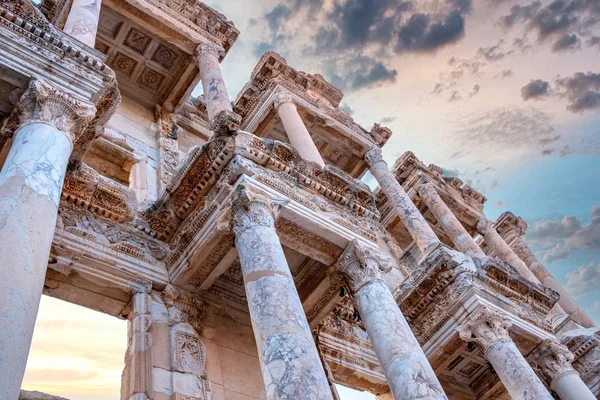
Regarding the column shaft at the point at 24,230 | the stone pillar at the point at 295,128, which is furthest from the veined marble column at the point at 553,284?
the column shaft at the point at 24,230

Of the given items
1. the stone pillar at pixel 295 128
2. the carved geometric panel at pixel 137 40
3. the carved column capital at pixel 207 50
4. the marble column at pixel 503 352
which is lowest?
the carved geometric panel at pixel 137 40

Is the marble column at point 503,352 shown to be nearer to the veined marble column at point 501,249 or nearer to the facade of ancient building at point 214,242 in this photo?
the facade of ancient building at point 214,242

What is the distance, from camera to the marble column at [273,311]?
675cm

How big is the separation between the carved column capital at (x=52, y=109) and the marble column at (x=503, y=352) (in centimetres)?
987

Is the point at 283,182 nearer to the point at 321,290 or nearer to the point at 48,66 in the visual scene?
the point at 321,290

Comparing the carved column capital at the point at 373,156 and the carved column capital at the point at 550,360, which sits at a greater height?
the carved column capital at the point at 373,156

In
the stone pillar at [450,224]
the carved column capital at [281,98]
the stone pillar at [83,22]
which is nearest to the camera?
the stone pillar at [83,22]

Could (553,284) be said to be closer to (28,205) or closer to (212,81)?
(212,81)

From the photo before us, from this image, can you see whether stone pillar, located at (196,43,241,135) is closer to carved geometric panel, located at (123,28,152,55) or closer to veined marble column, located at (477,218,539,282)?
carved geometric panel, located at (123,28,152,55)

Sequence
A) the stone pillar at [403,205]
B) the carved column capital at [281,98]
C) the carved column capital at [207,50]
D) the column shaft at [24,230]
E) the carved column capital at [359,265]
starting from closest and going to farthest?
the column shaft at [24,230] < the carved column capital at [359,265] < the carved column capital at [207,50] < the stone pillar at [403,205] < the carved column capital at [281,98]

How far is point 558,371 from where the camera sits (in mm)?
13695

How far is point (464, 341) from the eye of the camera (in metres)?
13.8

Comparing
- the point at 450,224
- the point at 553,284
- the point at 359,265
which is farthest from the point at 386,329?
the point at 553,284

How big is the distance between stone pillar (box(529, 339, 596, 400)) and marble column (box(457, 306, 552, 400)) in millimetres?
1749
